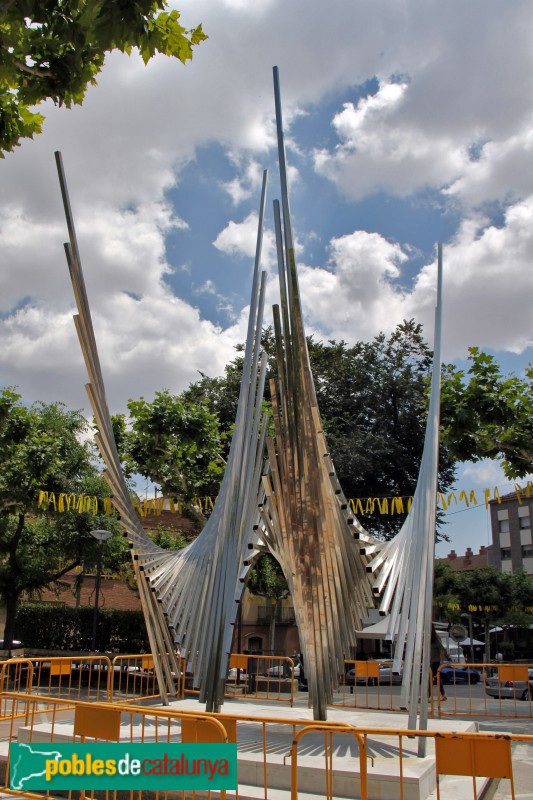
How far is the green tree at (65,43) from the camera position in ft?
17.5

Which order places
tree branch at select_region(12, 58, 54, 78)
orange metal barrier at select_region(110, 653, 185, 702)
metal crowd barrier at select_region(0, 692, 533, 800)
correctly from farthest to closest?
orange metal barrier at select_region(110, 653, 185, 702), tree branch at select_region(12, 58, 54, 78), metal crowd barrier at select_region(0, 692, 533, 800)

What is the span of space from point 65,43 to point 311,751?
8.02m

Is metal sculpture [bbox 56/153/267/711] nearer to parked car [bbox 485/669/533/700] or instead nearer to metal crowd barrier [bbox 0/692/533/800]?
metal crowd barrier [bbox 0/692/533/800]

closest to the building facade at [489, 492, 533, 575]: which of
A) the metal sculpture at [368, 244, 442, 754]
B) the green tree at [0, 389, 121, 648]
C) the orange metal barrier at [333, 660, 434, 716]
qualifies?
the orange metal barrier at [333, 660, 434, 716]

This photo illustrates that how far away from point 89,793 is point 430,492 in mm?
5120

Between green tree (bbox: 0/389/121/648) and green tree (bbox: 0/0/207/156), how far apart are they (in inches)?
546

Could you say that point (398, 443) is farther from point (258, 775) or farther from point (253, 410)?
point (258, 775)

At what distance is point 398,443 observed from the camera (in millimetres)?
29438

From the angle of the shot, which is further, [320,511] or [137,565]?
[137,565]

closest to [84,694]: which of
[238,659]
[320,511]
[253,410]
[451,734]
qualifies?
[238,659]

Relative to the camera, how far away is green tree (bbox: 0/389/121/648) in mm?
20688

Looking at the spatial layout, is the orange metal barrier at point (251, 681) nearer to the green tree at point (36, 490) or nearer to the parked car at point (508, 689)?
the parked car at point (508, 689)

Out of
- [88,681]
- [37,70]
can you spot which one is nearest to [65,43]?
[37,70]

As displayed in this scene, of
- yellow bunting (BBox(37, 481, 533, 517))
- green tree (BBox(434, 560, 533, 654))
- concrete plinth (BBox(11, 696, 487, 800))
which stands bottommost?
concrete plinth (BBox(11, 696, 487, 800))
